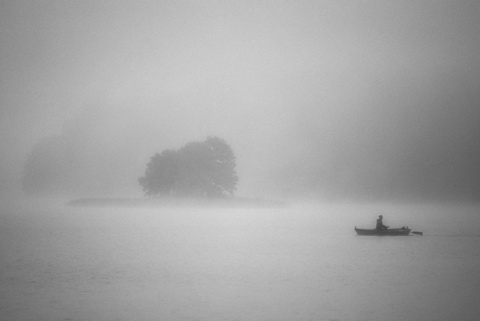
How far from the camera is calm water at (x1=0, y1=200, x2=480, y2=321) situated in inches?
906

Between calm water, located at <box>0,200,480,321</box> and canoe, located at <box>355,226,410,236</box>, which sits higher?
canoe, located at <box>355,226,410,236</box>

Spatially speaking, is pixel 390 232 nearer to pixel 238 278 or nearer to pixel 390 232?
pixel 390 232

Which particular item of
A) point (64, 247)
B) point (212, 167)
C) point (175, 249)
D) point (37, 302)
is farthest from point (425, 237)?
point (212, 167)

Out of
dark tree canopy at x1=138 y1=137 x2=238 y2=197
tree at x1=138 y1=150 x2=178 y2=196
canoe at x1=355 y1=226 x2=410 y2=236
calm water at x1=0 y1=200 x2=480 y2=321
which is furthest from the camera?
tree at x1=138 y1=150 x2=178 y2=196

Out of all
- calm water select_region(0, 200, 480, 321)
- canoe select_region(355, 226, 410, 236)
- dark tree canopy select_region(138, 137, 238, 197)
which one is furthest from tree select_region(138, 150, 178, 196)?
canoe select_region(355, 226, 410, 236)

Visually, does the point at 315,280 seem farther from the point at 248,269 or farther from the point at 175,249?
the point at 175,249

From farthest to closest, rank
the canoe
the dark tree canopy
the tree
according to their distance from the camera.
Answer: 1. the tree
2. the dark tree canopy
3. the canoe

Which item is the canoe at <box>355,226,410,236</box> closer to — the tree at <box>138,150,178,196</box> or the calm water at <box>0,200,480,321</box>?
the calm water at <box>0,200,480,321</box>

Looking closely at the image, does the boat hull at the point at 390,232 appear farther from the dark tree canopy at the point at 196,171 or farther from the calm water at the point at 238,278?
the dark tree canopy at the point at 196,171

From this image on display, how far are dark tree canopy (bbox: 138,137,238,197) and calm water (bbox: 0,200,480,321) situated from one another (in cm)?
4975

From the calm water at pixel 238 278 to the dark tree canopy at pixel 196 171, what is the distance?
163 feet

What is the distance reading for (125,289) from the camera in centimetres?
2753

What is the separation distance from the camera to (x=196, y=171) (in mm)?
105000

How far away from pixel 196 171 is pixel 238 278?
74468mm
